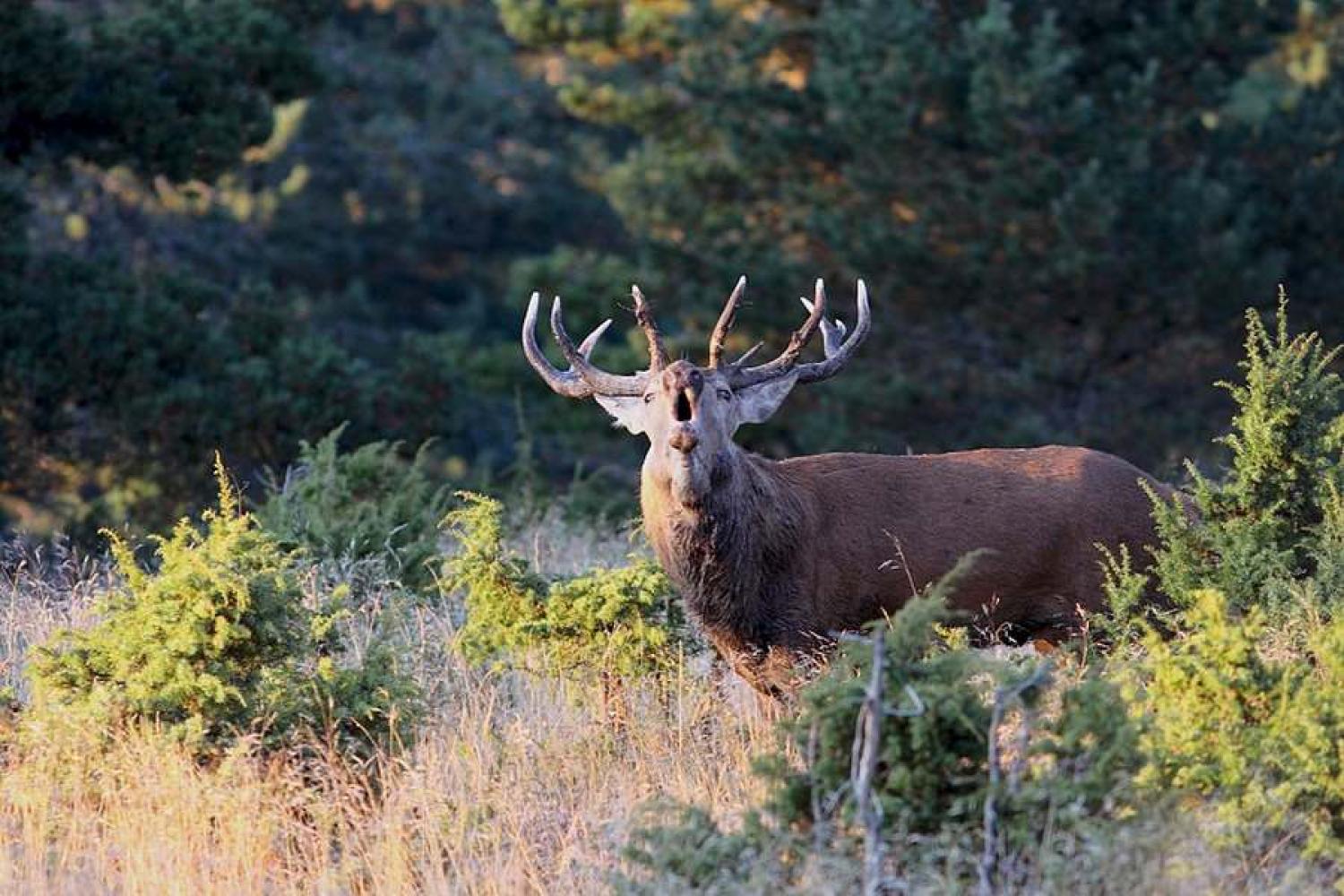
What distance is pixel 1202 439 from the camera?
20766 millimetres

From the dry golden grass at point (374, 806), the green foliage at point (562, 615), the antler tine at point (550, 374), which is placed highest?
the antler tine at point (550, 374)

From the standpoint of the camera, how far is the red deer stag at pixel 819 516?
9.41m

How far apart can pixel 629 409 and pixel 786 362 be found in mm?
734

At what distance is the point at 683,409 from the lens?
9.16 metres

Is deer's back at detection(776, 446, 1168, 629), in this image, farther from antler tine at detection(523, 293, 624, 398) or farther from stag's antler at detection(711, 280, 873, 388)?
antler tine at detection(523, 293, 624, 398)

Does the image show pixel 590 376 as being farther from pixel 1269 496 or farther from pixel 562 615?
pixel 1269 496

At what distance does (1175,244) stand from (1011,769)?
14733 millimetres

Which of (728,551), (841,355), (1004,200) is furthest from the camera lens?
(1004,200)

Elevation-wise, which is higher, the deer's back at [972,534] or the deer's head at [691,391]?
the deer's head at [691,391]

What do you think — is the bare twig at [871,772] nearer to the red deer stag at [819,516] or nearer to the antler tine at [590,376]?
the red deer stag at [819,516]

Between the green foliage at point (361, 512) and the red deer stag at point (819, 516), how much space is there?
1.92 metres

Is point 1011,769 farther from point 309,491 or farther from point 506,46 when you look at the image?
point 506,46

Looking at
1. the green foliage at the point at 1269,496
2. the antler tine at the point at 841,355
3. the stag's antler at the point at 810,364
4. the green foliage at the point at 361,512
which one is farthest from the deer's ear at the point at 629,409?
the green foliage at the point at 1269,496

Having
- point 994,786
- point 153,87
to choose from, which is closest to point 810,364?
point 994,786
